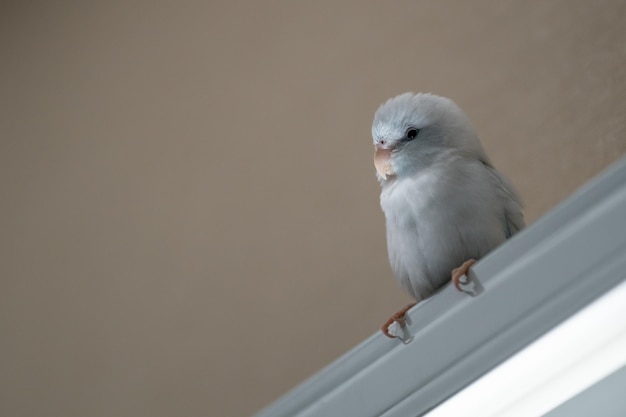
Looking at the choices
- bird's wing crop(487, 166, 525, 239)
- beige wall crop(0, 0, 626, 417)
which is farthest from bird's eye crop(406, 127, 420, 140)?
beige wall crop(0, 0, 626, 417)

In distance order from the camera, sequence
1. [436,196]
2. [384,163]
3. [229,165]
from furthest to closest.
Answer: [229,165] < [384,163] < [436,196]

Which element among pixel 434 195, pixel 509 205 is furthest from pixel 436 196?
pixel 509 205

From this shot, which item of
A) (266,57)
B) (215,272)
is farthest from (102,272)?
(266,57)

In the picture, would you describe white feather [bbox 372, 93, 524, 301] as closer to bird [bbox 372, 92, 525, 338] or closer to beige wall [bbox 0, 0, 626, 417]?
bird [bbox 372, 92, 525, 338]

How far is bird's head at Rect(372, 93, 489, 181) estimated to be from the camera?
155 cm

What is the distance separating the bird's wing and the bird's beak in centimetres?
17

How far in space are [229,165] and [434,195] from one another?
1069 millimetres

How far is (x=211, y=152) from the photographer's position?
8.11 ft

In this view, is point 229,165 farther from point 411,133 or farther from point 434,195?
point 434,195

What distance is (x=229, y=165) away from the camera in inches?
95.7

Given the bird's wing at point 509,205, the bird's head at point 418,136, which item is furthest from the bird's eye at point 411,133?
the bird's wing at point 509,205

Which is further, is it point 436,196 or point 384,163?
point 384,163

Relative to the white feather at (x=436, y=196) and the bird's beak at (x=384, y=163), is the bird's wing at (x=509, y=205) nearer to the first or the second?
the white feather at (x=436, y=196)

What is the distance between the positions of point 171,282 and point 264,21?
819 millimetres
